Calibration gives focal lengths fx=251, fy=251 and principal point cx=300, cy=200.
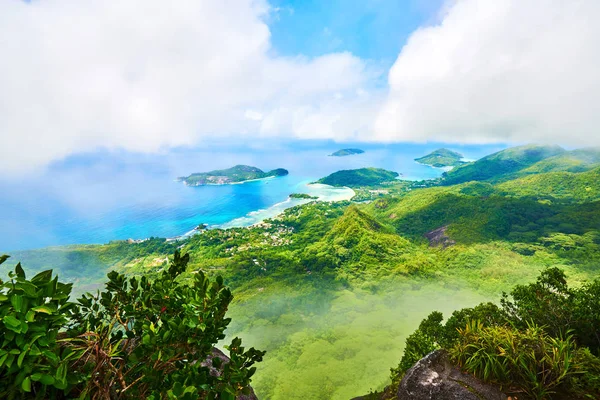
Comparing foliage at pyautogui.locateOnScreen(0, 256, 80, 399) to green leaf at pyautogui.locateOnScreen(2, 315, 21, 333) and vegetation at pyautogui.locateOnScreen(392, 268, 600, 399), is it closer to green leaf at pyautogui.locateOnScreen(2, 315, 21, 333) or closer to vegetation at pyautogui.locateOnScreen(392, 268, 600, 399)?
green leaf at pyautogui.locateOnScreen(2, 315, 21, 333)

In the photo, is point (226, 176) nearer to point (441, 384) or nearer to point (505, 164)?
point (441, 384)

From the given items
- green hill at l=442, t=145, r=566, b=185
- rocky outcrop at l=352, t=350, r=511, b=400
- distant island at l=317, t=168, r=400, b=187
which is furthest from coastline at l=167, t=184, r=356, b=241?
rocky outcrop at l=352, t=350, r=511, b=400

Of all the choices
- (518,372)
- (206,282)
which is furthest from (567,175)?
(206,282)

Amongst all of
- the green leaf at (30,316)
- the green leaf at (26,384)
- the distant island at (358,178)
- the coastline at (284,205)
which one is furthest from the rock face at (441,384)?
the distant island at (358,178)

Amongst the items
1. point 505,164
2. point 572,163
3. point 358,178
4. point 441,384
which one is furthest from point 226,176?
point 572,163

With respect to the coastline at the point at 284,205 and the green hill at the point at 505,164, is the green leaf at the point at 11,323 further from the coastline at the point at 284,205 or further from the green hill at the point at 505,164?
the green hill at the point at 505,164

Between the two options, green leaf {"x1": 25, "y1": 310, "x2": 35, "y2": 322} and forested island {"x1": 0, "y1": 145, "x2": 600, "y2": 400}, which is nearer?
Result: green leaf {"x1": 25, "y1": 310, "x2": 35, "y2": 322}
